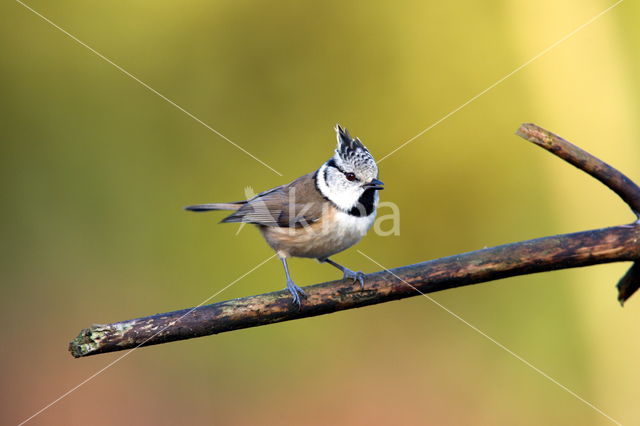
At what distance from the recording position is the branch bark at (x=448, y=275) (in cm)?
229

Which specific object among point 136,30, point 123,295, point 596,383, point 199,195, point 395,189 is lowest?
point 596,383

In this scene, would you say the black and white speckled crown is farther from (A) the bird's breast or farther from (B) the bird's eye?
(A) the bird's breast

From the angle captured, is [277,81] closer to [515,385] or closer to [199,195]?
[199,195]

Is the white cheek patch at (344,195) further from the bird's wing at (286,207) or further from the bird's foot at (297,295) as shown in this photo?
the bird's foot at (297,295)

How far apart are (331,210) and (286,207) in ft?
1.23

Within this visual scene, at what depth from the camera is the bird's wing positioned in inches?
127

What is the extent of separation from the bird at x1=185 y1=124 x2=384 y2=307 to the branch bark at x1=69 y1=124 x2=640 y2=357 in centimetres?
51

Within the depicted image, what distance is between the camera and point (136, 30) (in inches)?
197

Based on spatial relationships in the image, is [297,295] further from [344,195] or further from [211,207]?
[211,207]

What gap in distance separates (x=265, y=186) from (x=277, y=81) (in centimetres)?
94

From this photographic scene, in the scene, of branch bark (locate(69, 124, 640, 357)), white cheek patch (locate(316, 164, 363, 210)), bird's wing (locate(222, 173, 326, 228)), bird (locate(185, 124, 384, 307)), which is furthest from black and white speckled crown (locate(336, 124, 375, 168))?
branch bark (locate(69, 124, 640, 357))

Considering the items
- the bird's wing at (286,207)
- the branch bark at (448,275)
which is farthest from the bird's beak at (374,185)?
the branch bark at (448,275)

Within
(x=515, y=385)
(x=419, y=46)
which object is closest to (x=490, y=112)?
(x=419, y=46)

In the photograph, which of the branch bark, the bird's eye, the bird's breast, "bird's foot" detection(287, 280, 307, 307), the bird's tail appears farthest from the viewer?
the bird's tail
